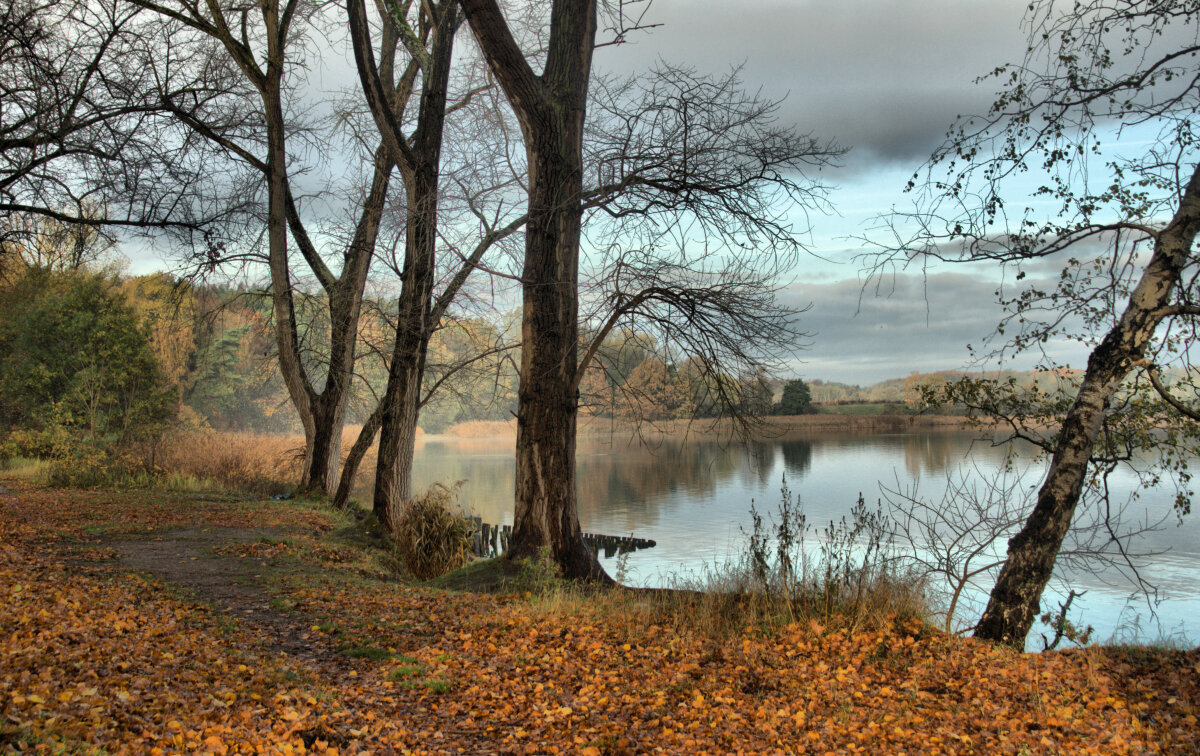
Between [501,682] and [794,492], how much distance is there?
1485 cm

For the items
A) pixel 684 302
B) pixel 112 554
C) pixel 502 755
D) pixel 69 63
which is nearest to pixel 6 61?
pixel 69 63

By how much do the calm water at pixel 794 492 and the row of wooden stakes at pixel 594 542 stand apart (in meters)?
0.28

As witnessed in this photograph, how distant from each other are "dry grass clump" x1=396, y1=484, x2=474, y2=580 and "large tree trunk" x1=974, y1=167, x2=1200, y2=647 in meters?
6.29

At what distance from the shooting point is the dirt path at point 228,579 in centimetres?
519

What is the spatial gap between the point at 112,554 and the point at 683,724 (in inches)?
263

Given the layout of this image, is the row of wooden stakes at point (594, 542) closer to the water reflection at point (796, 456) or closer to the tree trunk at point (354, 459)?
the tree trunk at point (354, 459)

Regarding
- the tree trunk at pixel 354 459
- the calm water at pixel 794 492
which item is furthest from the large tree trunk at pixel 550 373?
the tree trunk at pixel 354 459

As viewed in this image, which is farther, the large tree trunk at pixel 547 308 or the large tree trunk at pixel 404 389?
the large tree trunk at pixel 404 389

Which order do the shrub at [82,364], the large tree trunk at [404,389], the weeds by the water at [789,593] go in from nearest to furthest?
the weeds by the water at [789,593]
the large tree trunk at [404,389]
the shrub at [82,364]

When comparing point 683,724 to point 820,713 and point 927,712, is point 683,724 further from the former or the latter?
point 927,712

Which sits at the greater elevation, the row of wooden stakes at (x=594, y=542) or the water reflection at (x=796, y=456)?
the water reflection at (x=796, y=456)

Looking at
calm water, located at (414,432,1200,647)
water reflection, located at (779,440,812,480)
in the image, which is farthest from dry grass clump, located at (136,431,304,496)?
water reflection, located at (779,440,812,480)

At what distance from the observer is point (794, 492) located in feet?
60.4

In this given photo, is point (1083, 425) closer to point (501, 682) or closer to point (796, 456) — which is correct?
point (501, 682)
